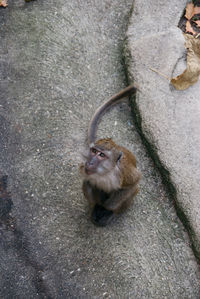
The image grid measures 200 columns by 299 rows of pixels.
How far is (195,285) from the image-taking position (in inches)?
117

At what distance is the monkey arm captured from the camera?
9.61ft

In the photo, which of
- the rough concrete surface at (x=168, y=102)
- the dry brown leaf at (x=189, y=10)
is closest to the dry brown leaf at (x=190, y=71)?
the rough concrete surface at (x=168, y=102)

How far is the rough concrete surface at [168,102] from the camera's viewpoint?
315cm

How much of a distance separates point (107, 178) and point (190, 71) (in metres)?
1.60

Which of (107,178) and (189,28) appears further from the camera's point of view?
(189,28)

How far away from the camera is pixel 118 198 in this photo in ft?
9.63

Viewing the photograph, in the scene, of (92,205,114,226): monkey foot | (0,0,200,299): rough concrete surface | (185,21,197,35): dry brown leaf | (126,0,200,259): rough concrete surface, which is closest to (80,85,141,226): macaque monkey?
(92,205,114,226): monkey foot

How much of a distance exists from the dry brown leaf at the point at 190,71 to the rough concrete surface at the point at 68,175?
276 mm

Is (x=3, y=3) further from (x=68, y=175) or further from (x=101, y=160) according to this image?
(x=101, y=160)

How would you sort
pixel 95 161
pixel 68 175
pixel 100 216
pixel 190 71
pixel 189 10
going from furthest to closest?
pixel 189 10
pixel 190 71
pixel 68 175
pixel 100 216
pixel 95 161

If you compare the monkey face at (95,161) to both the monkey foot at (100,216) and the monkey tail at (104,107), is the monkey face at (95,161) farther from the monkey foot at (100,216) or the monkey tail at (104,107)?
the monkey tail at (104,107)

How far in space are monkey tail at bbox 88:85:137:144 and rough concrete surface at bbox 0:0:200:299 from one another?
14 cm

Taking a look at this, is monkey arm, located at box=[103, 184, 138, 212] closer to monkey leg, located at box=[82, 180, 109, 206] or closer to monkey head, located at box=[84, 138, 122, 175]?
monkey leg, located at box=[82, 180, 109, 206]

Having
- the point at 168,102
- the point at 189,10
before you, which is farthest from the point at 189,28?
the point at 168,102
